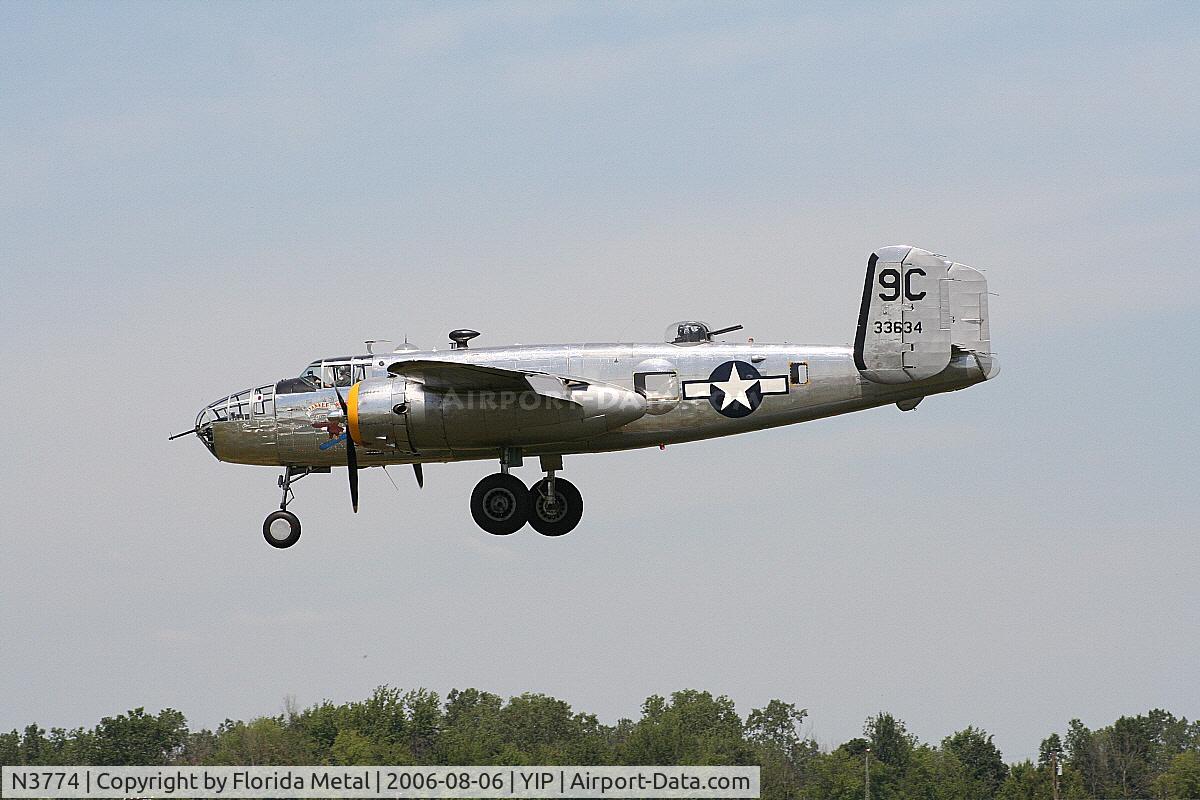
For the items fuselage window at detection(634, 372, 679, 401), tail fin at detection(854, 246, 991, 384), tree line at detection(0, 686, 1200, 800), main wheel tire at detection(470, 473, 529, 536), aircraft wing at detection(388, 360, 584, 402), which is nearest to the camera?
aircraft wing at detection(388, 360, 584, 402)

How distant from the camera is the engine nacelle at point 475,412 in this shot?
3419cm

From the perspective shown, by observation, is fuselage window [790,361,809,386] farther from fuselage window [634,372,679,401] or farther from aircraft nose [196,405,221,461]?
aircraft nose [196,405,221,461]

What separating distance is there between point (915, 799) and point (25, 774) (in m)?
49.3

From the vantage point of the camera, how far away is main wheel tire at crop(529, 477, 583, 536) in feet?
119

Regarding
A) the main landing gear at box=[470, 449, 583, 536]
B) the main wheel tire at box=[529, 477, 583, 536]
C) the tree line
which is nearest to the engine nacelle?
→ the main landing gear at box=[470, 449, 583, 536]

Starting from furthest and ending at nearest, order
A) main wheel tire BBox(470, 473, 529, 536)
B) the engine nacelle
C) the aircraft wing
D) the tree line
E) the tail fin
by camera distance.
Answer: the tree line → main wheel tire BBox(470, 473, 529, 536) → the tail fin → the engine nacelle → the aircraft wing

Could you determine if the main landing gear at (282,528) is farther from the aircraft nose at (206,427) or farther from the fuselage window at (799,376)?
the fuselage window at (799,376)

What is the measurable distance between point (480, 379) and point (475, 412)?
81 cm

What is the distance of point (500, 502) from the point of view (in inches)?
1420

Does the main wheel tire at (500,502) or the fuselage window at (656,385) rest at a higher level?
the fuselage window at (656,385)
